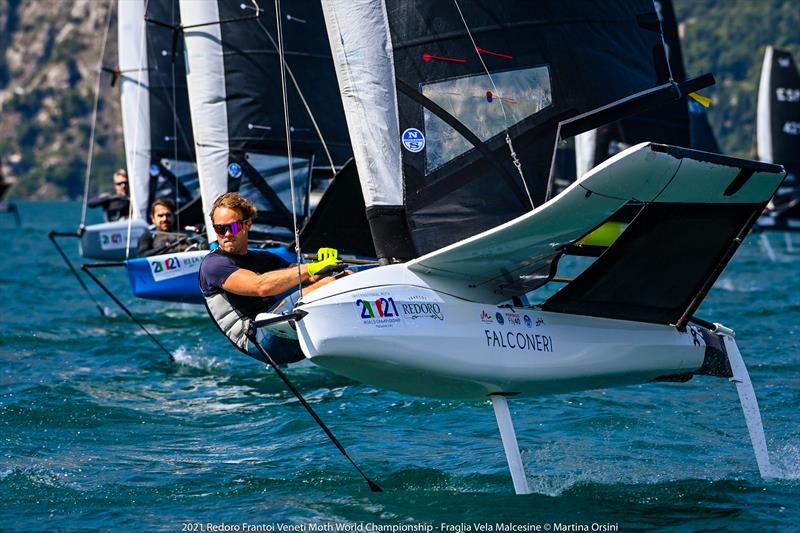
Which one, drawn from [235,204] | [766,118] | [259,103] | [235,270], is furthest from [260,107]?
[766,118]

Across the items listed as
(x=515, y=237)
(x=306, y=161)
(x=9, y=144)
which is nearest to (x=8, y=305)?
(x=306, y=161)

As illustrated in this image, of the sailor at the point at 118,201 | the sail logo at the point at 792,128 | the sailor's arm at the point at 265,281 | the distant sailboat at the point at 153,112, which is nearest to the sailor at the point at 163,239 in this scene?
the distant sailboat at the point at 153,112

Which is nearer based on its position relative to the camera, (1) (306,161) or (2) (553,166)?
(2) (553,166)

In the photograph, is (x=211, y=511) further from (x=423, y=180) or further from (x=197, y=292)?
(x=197, y=292)

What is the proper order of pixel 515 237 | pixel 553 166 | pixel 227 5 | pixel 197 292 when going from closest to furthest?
pixel 515 237 < pixel 553 166 < pixel 197 292 < pixel 227 5

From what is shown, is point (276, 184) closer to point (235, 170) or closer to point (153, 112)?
point (235, 170)

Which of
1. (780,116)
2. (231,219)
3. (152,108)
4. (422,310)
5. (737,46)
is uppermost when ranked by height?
(152,108)

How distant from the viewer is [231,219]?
5.91m

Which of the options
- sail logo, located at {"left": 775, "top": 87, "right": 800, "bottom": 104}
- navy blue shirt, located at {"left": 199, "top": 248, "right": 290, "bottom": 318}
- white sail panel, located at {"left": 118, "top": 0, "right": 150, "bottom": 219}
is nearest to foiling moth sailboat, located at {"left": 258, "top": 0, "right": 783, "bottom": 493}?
navy blue shirt, located at {"left": 199, "top": 248, "right": 290, "bottom": 318}

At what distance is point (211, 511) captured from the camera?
552cm

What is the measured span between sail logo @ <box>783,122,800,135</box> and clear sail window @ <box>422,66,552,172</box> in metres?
21.7

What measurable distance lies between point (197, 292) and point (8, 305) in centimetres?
510

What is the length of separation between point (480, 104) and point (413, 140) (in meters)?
0.42

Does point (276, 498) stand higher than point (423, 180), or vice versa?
point (423, 180)
